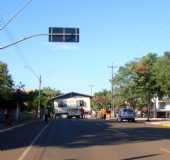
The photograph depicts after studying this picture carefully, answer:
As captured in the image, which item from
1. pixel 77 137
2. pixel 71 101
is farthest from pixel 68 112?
pixel 77 137

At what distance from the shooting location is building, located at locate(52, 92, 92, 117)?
144538mm

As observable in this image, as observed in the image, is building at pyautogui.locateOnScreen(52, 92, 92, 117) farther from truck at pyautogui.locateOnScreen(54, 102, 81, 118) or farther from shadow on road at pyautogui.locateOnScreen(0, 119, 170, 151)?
shadow on road at pyautogui.locateOnScreen(0, 119, 170, 151)

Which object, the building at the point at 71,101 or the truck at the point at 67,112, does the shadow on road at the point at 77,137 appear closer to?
the truck at the point at 67,112

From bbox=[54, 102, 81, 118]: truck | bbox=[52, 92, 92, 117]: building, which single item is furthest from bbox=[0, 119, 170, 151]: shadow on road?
bbox=[52, 92, 92, 117]: building

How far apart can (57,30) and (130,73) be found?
7219cm

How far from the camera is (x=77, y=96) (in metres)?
169

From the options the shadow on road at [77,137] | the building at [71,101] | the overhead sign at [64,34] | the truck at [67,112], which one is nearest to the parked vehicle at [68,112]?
the truck at [67,112]

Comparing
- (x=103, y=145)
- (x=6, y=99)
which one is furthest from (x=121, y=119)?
(x=103, y=145)

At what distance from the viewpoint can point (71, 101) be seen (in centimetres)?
16338

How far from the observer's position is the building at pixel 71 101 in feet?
474

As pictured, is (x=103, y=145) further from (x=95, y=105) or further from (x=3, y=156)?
(x=95, y=105)

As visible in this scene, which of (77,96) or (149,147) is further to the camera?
(77,96)

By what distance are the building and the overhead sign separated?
9982 centimetres

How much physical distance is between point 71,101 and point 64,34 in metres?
126
